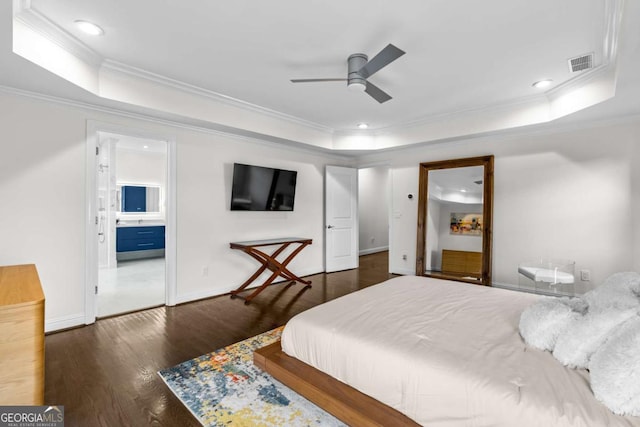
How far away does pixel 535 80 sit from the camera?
327cm

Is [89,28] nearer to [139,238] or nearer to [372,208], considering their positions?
[139,238]

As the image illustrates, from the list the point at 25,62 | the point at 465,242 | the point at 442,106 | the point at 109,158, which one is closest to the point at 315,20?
the point at 25,62

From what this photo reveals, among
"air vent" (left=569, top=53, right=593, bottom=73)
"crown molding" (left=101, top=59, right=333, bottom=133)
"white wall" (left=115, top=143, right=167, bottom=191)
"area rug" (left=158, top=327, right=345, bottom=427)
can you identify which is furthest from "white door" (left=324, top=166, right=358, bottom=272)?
"white wall" (left=115, top=143, right=167, bottom=191)

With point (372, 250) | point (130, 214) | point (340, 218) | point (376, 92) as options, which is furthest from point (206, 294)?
point (372, 250)

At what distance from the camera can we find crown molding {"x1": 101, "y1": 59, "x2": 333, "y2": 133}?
2928 millimetres

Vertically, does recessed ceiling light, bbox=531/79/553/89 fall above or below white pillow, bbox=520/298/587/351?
above

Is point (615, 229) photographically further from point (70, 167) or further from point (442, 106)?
point (70, 167)

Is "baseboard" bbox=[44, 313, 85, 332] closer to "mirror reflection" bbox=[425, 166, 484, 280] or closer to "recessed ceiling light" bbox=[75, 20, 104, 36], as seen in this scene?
"recessed ceiling light" bbox=[75, 20, 104, 36]

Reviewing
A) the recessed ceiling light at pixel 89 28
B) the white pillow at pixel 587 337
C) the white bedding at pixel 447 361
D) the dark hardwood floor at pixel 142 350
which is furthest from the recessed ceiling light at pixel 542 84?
the recessed ceiling light at pixel 89 28

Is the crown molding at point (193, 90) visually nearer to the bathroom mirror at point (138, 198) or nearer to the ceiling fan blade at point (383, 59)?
the ceiling fan blade at point (383, 59)

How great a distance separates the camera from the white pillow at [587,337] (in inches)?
50.1

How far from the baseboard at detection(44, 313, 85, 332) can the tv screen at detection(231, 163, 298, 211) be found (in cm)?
207

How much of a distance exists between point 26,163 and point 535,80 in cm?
526

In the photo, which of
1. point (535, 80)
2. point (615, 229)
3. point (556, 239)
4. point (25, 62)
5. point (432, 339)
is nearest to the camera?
point (432, 339)
